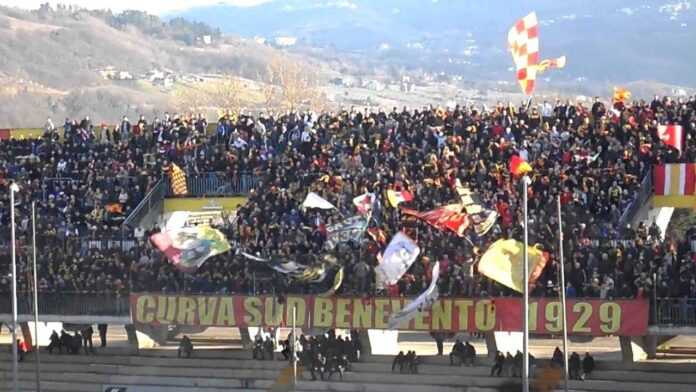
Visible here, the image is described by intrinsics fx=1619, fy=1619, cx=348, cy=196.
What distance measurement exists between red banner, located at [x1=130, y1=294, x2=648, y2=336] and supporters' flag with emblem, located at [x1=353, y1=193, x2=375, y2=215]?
2.57 m

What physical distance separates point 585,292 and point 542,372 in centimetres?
251

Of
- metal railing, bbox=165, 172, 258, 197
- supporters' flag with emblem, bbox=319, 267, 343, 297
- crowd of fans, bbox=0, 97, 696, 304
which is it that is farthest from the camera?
metal railing, bbox=165, 172, 258, 197

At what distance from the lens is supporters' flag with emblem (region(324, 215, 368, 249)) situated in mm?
43094

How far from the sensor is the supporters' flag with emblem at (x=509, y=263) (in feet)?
128

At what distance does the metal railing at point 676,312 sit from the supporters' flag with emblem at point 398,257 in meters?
6.19

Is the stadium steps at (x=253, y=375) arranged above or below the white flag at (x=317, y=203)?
below

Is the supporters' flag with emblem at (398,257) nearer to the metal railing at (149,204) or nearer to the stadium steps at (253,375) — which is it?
the stadium steps at (253,375)

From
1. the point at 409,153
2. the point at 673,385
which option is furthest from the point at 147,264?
the point at 673,385

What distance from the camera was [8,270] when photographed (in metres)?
47.4

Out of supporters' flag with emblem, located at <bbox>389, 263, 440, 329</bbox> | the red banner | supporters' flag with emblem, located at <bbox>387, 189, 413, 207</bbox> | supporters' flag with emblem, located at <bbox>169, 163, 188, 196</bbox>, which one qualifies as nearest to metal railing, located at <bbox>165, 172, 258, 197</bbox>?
supporters' flag with emblem, located at <bbox>169, 163, 188, 196</bbox>

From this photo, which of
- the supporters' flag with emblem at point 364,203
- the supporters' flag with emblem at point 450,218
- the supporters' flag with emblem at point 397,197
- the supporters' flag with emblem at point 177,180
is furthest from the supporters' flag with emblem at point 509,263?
the supporters' flag with emblem at point 177,180

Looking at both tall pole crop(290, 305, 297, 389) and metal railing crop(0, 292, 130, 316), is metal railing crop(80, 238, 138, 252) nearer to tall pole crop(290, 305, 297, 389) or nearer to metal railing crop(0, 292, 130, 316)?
metal railing crop(0, 292, 130, 316)

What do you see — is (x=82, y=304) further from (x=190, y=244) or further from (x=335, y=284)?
(x=335, y=284)

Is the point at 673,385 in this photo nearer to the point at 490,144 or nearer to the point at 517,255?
the point at 517,255
